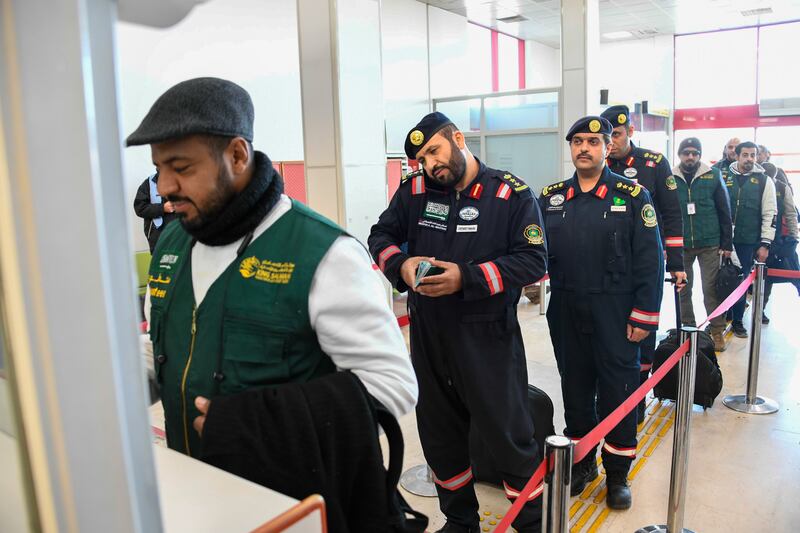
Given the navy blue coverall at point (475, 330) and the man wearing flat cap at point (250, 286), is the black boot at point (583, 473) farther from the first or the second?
the man wearing flat cap at point (250, 286)

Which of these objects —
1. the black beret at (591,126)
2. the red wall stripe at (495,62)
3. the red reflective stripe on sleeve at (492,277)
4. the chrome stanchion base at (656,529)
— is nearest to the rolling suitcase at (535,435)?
the chrome stanchion base at (656,529)

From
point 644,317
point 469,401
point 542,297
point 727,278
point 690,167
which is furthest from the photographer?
point 542,297

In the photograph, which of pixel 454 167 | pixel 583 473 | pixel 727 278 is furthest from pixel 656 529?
pixel 727 278

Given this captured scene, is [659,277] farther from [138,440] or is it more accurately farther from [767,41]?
[767,41]

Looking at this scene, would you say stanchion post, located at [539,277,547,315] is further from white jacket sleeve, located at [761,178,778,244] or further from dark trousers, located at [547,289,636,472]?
dark trousers, located at [547,289,636,472]

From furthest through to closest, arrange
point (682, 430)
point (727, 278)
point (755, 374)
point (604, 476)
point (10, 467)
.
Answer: point (727, 278)
point (755, 374)
point (604, 476)
point (682, 430)
point (10, 467)

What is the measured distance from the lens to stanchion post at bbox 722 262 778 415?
4.12 m

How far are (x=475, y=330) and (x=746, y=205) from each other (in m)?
4.55

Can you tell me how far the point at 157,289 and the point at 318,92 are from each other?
13.7 ft

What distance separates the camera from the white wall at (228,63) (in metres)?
6.55

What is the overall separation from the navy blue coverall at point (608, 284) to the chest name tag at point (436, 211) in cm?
82

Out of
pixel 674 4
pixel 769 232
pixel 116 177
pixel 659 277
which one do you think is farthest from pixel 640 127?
pixel 116 177

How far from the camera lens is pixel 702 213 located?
5.54 m

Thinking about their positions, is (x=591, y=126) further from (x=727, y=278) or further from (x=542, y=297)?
(x=542, y=297)
